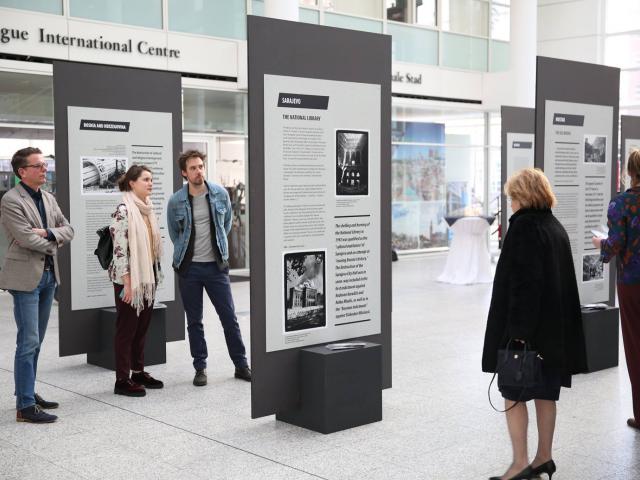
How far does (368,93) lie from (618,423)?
272 cm

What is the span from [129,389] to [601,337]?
392 cm

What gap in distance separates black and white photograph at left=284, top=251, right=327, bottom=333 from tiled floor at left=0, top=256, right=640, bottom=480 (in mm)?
704

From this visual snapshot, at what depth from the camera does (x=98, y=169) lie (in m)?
7.30

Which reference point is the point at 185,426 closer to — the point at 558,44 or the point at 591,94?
the point at 591,94

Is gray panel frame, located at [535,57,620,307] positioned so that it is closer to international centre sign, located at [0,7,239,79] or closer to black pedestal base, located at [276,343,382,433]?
black pedestal base, located at [276,343,382,433]

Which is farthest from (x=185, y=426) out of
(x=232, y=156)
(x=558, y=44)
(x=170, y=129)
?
(x=558, y=44)

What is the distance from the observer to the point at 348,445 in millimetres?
5074

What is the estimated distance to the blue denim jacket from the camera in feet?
21.3

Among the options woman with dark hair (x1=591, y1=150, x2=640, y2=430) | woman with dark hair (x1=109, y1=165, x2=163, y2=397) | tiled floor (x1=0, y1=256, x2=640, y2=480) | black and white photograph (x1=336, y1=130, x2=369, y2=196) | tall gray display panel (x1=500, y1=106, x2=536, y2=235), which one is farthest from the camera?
tall gray display panel (x1=500, y1=106, x2=536, y2=235)

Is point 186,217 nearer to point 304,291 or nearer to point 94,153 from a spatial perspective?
point 94,153

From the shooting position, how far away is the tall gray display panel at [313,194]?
16.9ft

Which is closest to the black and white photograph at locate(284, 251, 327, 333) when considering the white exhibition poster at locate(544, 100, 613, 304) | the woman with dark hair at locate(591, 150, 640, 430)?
the woman with dark hair at locate(591, 150, 640, 430)

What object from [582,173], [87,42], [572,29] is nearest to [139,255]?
[582,173]

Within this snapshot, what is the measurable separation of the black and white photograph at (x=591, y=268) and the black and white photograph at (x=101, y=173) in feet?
13.4
